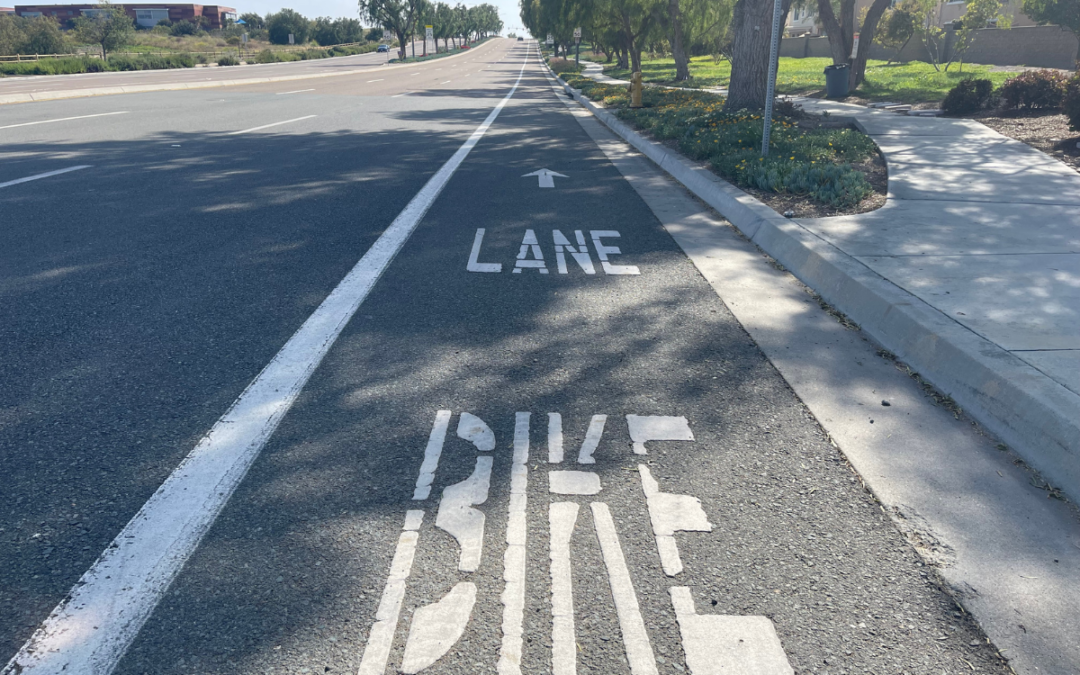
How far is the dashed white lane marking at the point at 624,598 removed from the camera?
2.16m

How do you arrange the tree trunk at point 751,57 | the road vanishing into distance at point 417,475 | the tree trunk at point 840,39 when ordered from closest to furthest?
the road vanishing into distance at point 417,475
the tree trunk at point 751,57
the tree trunk at point 840,39

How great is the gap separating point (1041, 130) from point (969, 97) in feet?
11.2

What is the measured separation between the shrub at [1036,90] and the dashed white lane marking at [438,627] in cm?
1469

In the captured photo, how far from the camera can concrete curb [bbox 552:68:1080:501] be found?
321 cm

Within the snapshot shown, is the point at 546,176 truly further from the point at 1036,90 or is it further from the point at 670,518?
the point at 1036,90

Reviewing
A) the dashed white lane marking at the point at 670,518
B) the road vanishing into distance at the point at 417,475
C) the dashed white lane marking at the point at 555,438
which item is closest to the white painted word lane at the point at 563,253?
the road vanishing into distance at the point at 417,475

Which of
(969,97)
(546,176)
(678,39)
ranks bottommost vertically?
(546,176)

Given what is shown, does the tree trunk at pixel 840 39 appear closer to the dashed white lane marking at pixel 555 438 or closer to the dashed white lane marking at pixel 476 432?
the dashed white lane marking at pixel 555 438

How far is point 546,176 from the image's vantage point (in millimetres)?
10133

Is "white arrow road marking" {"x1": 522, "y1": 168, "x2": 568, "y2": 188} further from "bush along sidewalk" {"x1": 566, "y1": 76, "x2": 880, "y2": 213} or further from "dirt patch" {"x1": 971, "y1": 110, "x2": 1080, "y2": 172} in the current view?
"dirt patch" {"x1": 971, "y1": 110, "x2": 1080, "y2": 172}

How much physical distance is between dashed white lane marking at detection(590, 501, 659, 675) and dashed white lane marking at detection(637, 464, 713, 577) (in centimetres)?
14

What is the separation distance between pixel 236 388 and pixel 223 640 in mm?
1733

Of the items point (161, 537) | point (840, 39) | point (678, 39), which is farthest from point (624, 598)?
point (678, 39)

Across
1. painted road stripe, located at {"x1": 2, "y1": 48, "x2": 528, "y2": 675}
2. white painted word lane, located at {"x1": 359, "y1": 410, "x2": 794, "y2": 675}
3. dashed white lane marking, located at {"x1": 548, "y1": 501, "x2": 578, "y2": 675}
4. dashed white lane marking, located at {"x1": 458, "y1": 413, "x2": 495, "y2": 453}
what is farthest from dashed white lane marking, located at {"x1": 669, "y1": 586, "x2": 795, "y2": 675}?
dashed white lane marking, located at {"x1": 458, "y1": 413, "x2": 495, "y2": 453}
